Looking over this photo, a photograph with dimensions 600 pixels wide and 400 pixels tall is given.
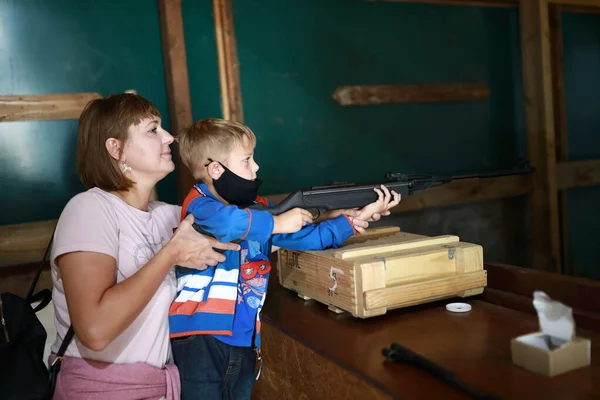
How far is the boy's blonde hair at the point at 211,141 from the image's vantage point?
187cm

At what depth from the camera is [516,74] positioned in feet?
16.4

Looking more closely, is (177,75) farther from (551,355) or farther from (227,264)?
(551,355)

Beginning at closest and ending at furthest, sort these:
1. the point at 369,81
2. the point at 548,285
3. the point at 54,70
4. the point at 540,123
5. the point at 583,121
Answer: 1. the point at 548,285
2. the point at 54,70
3. the point at 369,81
4. the point at 540,123
5. the point at 583,121

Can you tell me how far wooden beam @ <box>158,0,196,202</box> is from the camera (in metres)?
3.37

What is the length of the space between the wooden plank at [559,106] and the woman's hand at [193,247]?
4.33 m

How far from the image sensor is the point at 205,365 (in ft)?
5.52

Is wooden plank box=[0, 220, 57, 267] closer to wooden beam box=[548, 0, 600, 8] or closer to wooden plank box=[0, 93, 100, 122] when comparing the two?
wooden plank box=[0, 93, 100, 122]

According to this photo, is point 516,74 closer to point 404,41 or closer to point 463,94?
point 463,94

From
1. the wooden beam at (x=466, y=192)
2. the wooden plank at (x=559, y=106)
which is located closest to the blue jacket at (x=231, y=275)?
the wooden beam at (x=466, y=192)

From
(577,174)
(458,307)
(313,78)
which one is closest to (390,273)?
(458,307)

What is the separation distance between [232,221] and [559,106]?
446cm

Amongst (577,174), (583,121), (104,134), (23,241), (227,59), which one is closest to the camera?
(104,134)

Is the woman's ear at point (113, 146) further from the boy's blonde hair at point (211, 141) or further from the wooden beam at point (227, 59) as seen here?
the wooden beam at point (227, 59)

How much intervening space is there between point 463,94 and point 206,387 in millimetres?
3766
